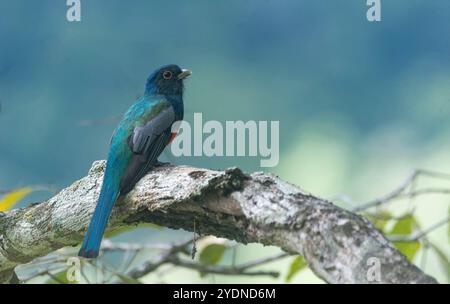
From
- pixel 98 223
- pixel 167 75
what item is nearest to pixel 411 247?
pixel 98 223

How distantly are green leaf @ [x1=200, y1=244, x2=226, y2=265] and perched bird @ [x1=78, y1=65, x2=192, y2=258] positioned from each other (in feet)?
2.55

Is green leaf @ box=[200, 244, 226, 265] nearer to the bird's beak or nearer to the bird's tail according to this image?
the bird's beak

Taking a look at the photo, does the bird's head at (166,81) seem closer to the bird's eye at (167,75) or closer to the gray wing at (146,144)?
the bird's eye at (167,75)

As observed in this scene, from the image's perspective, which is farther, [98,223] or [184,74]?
[184,74]

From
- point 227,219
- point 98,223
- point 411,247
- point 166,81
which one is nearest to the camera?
point 227,219

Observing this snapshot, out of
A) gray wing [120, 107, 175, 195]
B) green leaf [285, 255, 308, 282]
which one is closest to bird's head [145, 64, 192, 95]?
gray wing [120, 107, 175, 195]

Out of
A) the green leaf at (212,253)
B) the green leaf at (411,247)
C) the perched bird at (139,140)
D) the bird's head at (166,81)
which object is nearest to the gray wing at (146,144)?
the perched bird at (139,140)

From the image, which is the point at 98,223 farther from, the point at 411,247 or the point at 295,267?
the point at 411,247

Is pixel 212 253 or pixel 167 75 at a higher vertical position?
pixel 167 75

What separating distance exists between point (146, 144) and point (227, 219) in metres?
0.99

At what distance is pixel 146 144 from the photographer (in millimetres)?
3098

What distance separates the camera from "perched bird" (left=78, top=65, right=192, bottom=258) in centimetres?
261
